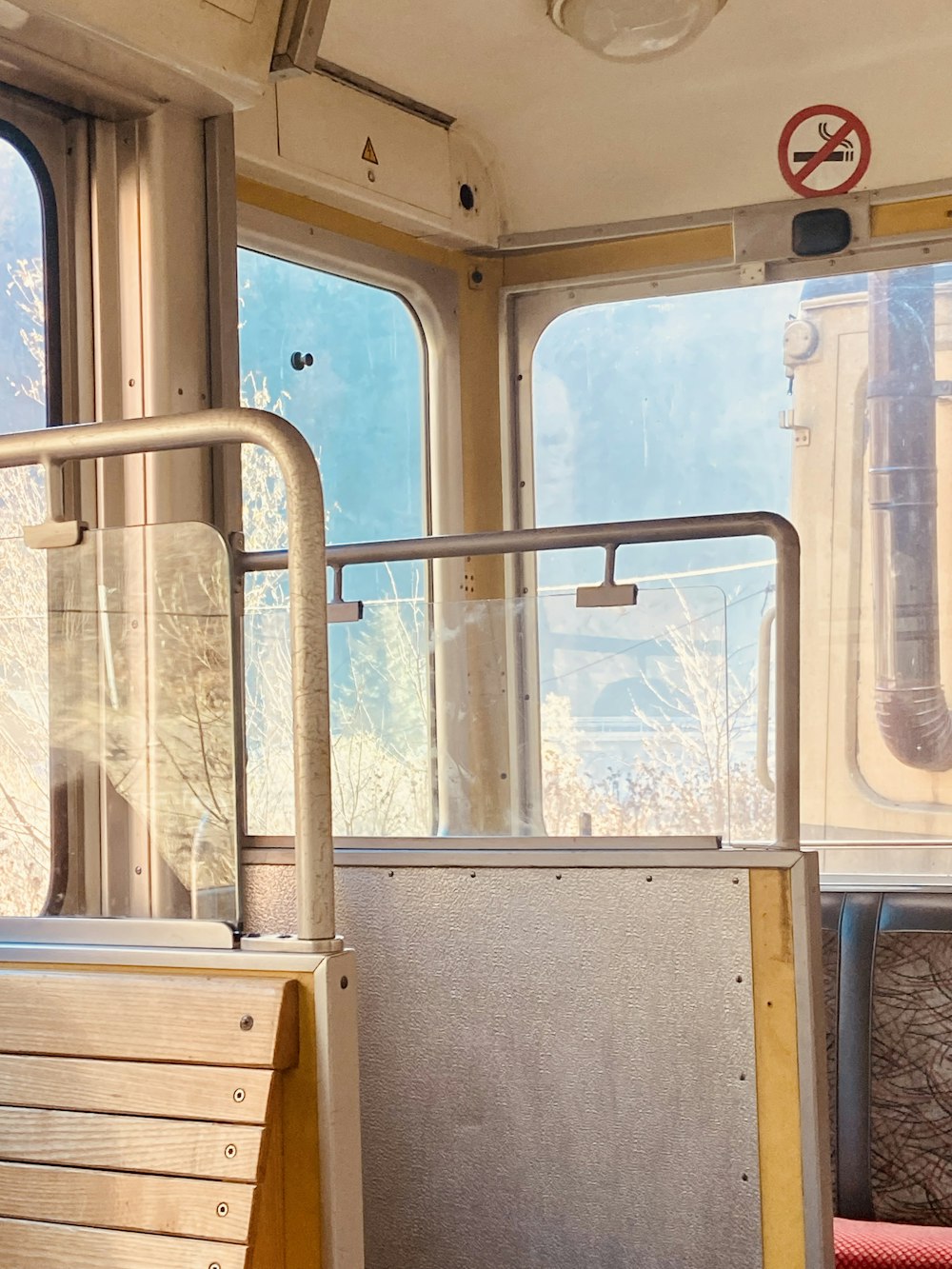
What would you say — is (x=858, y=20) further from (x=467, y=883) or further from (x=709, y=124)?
(x=467, y=883)

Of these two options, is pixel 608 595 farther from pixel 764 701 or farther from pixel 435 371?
pixel 435 371

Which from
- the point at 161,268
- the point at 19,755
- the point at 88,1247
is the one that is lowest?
the point at 88,1247

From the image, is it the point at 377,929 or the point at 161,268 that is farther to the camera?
the point at 161,268

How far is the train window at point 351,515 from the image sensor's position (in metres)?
2.65

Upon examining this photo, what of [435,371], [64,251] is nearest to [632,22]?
[435,371]

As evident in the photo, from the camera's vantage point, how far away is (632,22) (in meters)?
3.15

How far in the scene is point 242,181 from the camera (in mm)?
3188

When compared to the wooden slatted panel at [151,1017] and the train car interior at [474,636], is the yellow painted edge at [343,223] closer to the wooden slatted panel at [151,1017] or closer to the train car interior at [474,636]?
the train car interior at [474,636]

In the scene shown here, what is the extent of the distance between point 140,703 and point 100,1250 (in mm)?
Answer: 614

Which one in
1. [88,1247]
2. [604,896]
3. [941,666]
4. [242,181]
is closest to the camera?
[88,1247]

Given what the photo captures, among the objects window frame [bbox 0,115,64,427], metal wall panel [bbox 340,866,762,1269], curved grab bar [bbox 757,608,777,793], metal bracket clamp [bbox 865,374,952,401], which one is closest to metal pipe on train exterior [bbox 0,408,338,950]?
metal wall panel [bbox 340,866,762,1269]

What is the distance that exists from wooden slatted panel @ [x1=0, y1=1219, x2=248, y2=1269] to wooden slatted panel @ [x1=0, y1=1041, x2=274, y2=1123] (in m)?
0.12

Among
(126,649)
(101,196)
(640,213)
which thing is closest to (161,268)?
(101,196)

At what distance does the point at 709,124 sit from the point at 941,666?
4.55 feet
